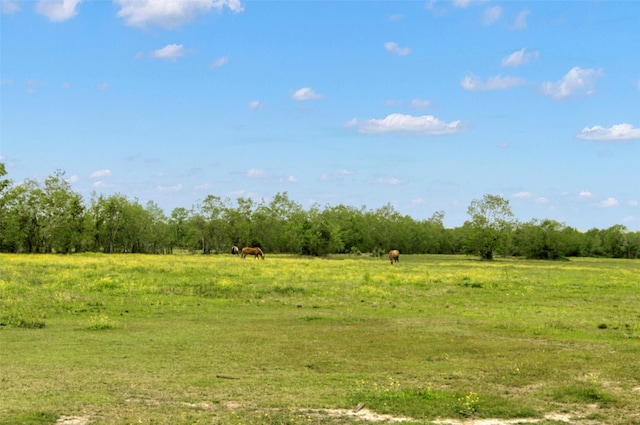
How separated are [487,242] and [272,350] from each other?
7038 centimetres

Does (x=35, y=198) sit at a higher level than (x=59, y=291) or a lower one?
higher

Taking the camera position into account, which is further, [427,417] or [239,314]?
[239,314]

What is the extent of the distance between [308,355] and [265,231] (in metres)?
89.1

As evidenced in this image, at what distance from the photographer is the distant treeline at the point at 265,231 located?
253ft

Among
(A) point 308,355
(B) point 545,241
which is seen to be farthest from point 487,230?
(A) point 308,355

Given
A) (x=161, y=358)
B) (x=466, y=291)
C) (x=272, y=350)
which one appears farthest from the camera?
(x=466, y=291)

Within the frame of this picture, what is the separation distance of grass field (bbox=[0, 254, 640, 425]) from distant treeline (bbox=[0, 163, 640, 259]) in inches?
2079

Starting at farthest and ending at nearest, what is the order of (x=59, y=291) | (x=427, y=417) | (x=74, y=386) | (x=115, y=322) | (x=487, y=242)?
(x=487, y=242)
(x=59, y=291)
(x=115, y=322)
(x=74, y=386)
(x=427, y=417)

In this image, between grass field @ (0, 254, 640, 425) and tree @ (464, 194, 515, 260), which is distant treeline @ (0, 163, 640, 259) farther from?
grass field @ (0, 254, 640, 425)

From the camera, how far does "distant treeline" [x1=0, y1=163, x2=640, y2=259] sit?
77.2m

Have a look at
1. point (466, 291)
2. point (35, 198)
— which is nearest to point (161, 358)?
point (466, 291)

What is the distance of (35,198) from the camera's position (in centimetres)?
7606

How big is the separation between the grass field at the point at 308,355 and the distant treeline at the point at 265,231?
173 ft

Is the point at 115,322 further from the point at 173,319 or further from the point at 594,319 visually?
the point at 594,319
